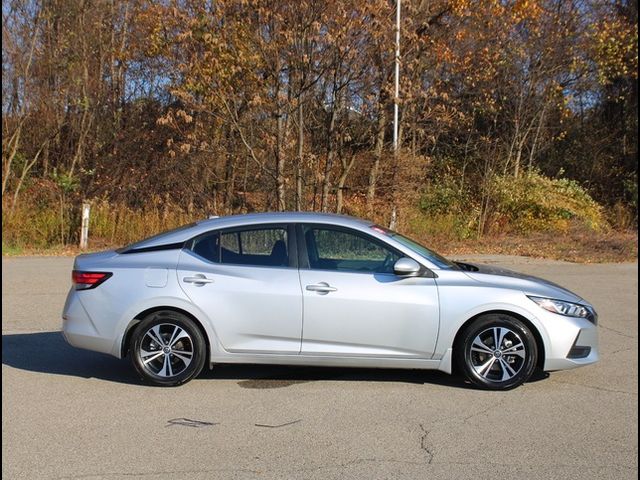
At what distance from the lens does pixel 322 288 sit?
5.59m

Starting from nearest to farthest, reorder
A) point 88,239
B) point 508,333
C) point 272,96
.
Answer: point 508,333
point 272,96
point 88,239

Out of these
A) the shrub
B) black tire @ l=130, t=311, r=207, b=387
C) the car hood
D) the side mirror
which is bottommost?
black tire @ l=130, t=311, r=207, b=387

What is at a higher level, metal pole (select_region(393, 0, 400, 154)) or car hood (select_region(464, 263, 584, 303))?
metal pole (select_region(393, 0, 400, 154))

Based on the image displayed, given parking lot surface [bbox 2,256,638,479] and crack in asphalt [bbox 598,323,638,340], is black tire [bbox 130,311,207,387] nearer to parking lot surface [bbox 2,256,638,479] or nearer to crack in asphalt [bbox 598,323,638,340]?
parking lot surface [bbox 2,256,638,479]

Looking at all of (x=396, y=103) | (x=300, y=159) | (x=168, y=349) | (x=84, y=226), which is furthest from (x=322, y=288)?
(x=84, y=226)

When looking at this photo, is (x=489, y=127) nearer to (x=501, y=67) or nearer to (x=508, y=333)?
(x=501, y=67)

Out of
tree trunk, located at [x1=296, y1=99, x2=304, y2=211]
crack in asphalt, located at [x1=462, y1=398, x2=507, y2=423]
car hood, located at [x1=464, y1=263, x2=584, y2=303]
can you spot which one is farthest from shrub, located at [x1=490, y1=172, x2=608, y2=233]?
crack in asphalt, located at [x1=462, y1=398, x2=507, y2=423]

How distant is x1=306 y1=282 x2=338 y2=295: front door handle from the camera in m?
5.59

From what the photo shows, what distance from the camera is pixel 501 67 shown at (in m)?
22.3

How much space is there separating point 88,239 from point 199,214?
3.17 m

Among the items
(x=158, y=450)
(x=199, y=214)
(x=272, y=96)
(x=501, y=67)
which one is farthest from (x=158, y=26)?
(x=158, y=450)

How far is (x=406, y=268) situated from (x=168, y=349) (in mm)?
2138

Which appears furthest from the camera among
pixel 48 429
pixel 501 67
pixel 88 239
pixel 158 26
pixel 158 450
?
pixel 501 67

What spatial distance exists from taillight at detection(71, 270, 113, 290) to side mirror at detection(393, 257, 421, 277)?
2475mm
